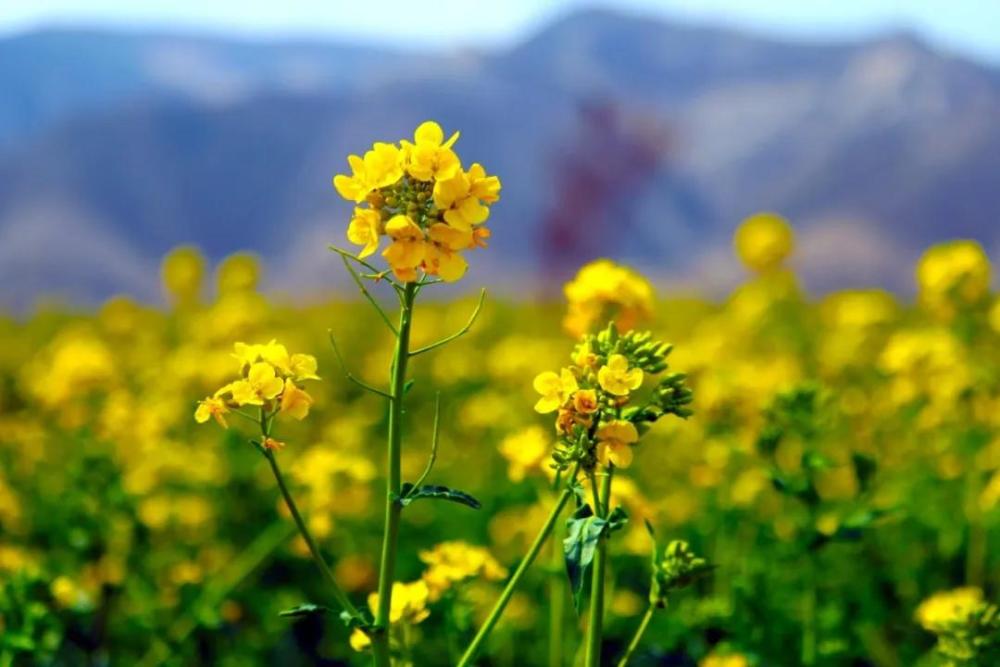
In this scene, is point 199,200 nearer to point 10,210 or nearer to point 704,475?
point 10,210

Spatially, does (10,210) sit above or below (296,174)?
below

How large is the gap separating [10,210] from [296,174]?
13.8 meters

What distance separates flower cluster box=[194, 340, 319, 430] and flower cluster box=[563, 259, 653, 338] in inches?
31.6

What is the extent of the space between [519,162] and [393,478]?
204 feet

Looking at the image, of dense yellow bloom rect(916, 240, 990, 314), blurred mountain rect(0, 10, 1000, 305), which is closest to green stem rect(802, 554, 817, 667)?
dense yellow bloom rect(916, 240, 990, 314)

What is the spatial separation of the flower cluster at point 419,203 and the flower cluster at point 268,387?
20 cm

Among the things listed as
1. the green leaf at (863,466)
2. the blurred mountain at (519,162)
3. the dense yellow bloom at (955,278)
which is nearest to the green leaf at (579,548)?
the green leaf at (863,466)

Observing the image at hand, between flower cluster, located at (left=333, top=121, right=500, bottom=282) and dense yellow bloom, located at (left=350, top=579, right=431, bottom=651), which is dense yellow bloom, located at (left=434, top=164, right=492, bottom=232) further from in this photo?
dense yellow bloom, located at (left=350, top=579, right=431, bottom=651)

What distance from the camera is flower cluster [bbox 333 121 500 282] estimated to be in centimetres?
152

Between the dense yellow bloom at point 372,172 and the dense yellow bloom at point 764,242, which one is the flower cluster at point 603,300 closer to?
the dense yellow bloom at point 372,172

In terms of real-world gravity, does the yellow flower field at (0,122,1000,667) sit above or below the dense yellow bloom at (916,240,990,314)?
below

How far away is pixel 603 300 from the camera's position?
236 centimetres

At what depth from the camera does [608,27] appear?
8494cm

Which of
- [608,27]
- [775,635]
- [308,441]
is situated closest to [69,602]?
[775,635]
